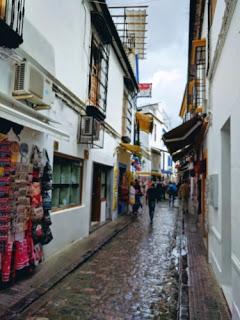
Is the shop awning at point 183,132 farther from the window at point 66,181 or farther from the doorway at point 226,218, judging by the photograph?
the doorway at point 226,218

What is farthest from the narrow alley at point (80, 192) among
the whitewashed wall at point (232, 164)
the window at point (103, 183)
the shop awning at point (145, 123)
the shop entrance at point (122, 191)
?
the shop awning at point (145, 123)

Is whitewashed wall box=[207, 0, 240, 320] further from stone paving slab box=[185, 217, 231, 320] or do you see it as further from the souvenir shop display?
the souvenir shop display

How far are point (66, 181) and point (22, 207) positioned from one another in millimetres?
2931

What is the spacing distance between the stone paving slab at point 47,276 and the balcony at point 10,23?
12.3 feet

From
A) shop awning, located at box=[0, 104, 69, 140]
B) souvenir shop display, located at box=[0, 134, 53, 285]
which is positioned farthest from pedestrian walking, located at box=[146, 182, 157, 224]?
shop awning, located at box=[0, 104, 69, 140]

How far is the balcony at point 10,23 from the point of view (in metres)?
4.20

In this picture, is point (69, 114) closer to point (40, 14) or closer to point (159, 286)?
point (40, 14)

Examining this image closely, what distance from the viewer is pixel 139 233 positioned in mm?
A: 10586

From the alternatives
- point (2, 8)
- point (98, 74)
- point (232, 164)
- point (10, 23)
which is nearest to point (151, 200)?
point (98, 74)

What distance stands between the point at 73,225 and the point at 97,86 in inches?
190

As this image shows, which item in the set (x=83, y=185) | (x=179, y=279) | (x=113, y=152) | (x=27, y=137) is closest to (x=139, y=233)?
(x=83, y=185)

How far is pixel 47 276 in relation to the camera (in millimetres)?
5469

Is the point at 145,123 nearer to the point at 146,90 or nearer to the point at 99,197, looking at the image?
the point at 99,197

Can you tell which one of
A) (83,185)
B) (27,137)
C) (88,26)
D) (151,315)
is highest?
(88,26)
